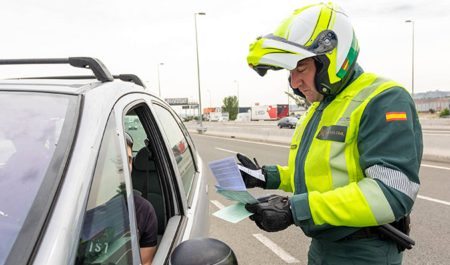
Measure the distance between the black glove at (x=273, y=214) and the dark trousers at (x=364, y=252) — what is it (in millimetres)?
315

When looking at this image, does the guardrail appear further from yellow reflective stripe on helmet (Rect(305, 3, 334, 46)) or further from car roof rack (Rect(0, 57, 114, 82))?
car roof rack (Rect(0, 57, 114, 82))

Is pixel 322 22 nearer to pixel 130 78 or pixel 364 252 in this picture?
pixel 364 252

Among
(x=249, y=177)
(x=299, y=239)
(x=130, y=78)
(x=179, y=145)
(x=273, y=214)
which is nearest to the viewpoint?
(x=273, y=214)

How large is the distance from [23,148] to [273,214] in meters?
0.90

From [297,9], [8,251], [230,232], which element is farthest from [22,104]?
[230,232]

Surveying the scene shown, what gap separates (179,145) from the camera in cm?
297

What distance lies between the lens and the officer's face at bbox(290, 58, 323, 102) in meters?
1.84

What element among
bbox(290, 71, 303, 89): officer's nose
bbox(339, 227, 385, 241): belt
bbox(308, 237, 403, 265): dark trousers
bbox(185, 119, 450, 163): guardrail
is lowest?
bbox(185, 119, 450, 163): guardrail

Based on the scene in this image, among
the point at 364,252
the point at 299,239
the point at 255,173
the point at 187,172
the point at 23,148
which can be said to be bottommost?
the point at 299,239

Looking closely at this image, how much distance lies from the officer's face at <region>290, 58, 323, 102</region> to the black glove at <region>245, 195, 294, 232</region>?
0.49 metres

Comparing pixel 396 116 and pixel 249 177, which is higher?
pixel 396 116

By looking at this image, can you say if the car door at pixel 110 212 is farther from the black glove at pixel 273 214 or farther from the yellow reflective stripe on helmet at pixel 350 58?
the yellow reflective stripe on helmet at pixel 350 58

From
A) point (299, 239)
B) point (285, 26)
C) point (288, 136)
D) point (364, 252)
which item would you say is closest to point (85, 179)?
point (285, 26)

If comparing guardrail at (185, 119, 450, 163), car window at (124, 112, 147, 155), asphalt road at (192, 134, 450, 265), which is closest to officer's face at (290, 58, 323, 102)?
car window at (124, 112, 147, 155)
